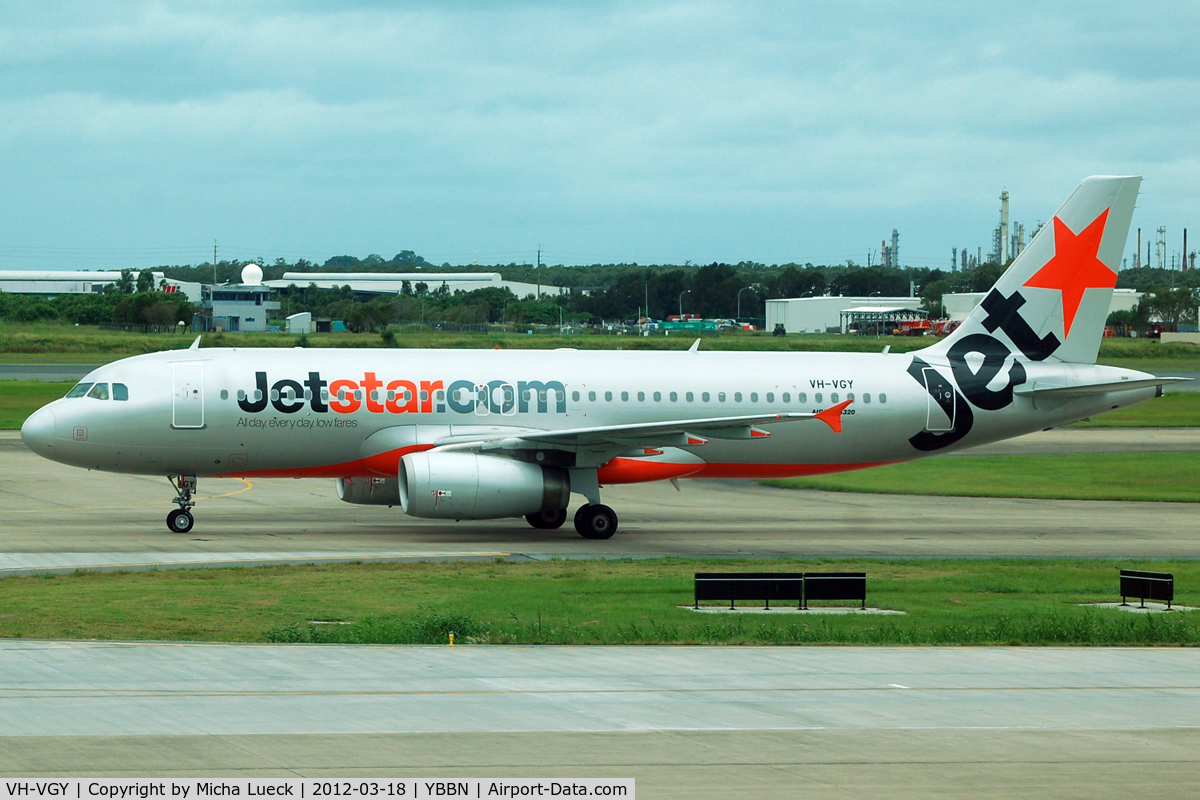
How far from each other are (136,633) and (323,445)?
45.1ft

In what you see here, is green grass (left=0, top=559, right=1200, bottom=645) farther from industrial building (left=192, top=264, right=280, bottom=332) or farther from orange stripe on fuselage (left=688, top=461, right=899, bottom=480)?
industrial building (left=192, top=264, right=280, bottom=332)

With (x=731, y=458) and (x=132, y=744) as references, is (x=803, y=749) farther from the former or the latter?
(x=731, y=458)

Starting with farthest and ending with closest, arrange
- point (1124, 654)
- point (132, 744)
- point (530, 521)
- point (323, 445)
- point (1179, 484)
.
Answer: point (1179, 484) → point (530, 521) → point (323, 445) → point (1124, 654) → point (132, 744)

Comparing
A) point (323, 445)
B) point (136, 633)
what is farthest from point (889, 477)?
point (136, 633)

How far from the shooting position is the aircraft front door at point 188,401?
33188 millimetres

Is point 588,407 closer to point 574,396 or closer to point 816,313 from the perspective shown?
point 574,396

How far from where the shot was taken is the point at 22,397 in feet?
239

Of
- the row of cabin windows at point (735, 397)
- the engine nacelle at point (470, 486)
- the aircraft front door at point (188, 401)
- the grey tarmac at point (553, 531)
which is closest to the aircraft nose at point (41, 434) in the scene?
the grey tarmac at point (553, 531)

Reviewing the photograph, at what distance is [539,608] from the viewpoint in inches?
906

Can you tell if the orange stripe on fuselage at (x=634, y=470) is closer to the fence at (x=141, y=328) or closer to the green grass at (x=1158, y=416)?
the green grass at (x=1158, y=416)

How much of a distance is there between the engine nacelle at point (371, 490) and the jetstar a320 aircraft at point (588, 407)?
51mm

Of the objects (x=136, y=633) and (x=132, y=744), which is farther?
(x=136, y=633)

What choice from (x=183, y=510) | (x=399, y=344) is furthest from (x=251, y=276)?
(x=183, y=510)

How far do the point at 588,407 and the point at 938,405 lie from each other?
9.78m
